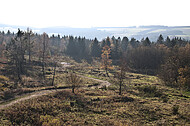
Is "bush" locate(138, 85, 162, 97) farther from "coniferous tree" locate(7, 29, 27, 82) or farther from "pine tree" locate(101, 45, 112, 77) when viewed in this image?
"coniferous tree" locate(7, 29, 27, 82)

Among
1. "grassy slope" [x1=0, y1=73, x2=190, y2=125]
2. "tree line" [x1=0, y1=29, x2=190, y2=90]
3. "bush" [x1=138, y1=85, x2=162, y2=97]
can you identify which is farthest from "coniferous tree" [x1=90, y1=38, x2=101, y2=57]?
"grassy slope" [x1=0, y1=73, x2=190, y2=125]

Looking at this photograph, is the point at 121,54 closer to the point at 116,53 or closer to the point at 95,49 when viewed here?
the point at 116,53

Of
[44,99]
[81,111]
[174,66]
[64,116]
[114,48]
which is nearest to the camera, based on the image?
[64,116]

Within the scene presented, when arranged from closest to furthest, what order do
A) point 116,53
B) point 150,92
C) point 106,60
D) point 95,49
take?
point 150,92 → point 106,60 → point 116,53 → point 95,49

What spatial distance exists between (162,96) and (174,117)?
11.1m

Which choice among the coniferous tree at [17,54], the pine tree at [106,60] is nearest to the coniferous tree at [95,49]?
the pine tree at [106,60]

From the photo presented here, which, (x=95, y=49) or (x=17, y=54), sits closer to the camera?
(x=17, y=54)

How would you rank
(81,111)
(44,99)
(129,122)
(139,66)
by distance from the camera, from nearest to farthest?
(129,122)
(81,111)
(44,99)
(139,66)

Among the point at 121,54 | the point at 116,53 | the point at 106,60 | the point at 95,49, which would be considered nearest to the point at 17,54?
the point at 106,60

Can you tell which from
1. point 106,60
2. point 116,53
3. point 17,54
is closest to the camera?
point 17,54

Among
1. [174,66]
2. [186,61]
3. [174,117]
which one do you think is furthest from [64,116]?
[186,61]

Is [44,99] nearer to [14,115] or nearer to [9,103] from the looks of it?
[9,103]

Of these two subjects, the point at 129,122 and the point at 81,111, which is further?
the point at 81,111

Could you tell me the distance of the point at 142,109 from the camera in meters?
22.6
